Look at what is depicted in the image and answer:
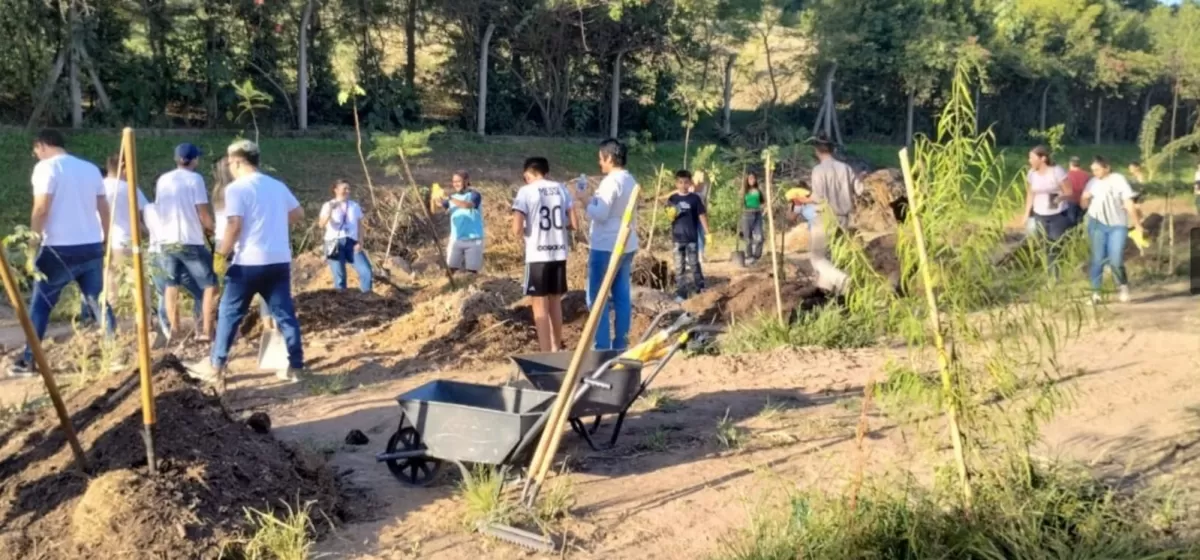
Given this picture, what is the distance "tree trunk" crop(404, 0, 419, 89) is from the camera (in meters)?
22.0

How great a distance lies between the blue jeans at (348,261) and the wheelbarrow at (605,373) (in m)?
5.22

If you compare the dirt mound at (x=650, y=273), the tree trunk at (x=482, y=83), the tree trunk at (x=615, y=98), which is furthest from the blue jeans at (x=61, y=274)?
the tree trunk at (x=615, y=98)

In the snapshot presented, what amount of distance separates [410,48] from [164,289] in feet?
47.6

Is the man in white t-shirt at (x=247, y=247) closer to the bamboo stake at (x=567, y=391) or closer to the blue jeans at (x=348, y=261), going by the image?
the bamboo stake at (x=567, y=391)

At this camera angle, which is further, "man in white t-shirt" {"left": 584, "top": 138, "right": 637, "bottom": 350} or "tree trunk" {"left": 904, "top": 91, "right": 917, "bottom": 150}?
"tree trunk" {"left": 904, "top": 91, "right": 917, "bottom": 150}

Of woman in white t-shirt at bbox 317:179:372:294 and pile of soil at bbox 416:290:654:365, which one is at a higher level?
woman in white t-shirt at bbox 317:179:372:294

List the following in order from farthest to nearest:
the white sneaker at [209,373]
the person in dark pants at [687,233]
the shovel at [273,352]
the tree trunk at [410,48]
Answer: the tree trunk at [410,48], the person in dark pants at [687,233], the shovel at [273,352], the white sneaker at [209,373]

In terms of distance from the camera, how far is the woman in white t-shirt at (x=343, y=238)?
11.2 meters

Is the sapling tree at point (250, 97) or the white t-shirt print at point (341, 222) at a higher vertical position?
the sapling tree at point (250, 97)

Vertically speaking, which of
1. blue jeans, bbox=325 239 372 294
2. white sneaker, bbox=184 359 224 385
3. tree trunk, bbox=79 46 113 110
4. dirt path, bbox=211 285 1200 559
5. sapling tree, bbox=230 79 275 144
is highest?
tree trunk, bbox=79 46 113 110

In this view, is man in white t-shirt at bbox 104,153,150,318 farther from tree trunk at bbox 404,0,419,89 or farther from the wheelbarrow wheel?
tree trunk at bbox 404,0,419,89

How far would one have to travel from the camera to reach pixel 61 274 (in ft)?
25.7

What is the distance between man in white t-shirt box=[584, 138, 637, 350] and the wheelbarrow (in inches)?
63.4

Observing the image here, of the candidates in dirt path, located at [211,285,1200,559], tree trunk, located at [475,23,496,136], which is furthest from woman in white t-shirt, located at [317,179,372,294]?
tree trunk, located at [475,23,496,136]
